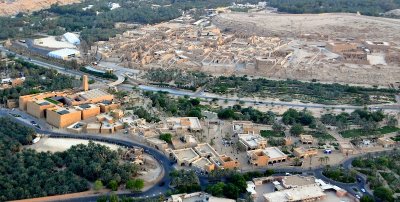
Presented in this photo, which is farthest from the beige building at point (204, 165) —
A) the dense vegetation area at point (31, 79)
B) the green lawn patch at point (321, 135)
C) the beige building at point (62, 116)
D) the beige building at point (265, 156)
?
the dense vegetation area at point (31, 79)

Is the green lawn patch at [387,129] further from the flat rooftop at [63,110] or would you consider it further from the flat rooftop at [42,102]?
the flat rooftop at [42,102]

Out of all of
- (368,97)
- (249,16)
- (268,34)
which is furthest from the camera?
(249,16)

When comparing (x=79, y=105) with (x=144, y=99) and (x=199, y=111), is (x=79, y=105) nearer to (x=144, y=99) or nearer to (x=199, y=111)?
(x=144, y=99)

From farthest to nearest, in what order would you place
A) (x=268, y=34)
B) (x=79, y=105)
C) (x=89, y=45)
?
1. (x=268, y=34)
2. (x=89, y=45)
3. (x=79, y=105)

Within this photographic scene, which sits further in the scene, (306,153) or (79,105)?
(79,105)

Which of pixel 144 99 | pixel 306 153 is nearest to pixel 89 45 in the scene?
pixel 144 99
